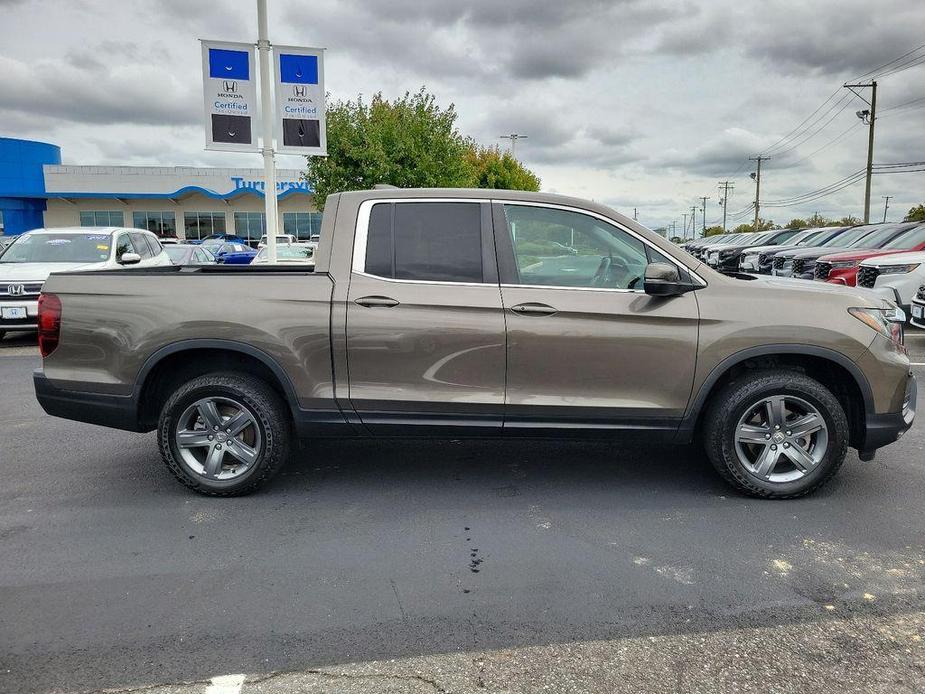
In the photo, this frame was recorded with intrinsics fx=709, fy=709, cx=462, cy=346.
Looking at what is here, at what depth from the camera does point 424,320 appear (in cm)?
415

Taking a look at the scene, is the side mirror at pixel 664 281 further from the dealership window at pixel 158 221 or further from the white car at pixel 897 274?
the dealership window at pixel 158 221

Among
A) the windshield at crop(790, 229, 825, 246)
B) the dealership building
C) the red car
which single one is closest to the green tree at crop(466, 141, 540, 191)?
the dealership building

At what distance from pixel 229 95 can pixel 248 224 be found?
148 feet

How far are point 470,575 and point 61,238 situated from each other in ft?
35.2

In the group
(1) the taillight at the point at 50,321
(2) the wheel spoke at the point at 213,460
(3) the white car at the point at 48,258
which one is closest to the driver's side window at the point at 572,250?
(2) the wheel spoke at the point at 213,460

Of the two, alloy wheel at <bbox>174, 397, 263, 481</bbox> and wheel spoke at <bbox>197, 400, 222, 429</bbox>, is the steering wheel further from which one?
wheel spoke at <bbox>197, 400, 222, 429</bbox>

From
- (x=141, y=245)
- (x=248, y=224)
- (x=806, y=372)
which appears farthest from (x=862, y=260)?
(x=248, y=224)

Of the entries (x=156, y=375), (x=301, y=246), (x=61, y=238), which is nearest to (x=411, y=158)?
(x=301, y=246)

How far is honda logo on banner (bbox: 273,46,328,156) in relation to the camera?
11.4 meters

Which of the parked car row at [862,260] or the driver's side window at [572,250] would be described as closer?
the driver's side window at [572,250]

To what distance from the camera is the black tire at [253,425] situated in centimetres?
431

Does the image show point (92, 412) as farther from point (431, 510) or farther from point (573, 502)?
point (573, 502)

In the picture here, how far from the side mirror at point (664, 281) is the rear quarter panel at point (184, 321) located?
1.87 m

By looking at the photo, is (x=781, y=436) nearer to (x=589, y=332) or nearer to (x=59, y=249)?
(x=589, y=332)
